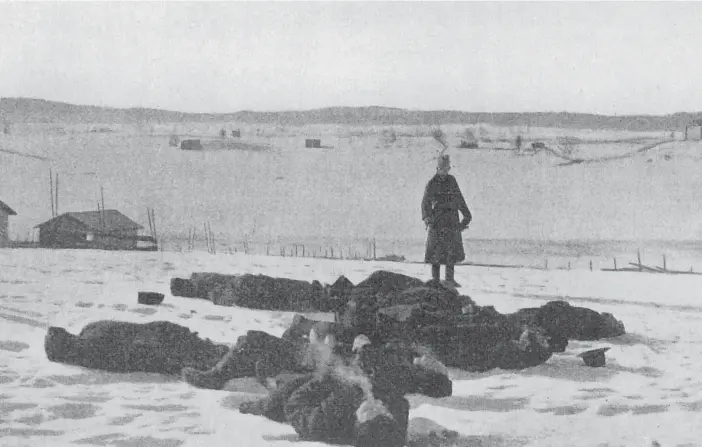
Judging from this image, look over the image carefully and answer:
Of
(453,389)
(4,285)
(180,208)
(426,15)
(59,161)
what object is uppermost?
(426,15)

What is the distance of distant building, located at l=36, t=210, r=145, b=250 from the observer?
7902mm

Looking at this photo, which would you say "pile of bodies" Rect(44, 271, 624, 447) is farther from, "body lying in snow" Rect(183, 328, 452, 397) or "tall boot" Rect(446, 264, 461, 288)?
"tall boot" Rect(446, 264, 461, 288)

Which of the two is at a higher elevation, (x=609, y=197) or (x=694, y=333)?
(x=609, y=197)

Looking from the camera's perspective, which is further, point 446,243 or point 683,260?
point 683,260

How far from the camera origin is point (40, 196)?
25.0 ft

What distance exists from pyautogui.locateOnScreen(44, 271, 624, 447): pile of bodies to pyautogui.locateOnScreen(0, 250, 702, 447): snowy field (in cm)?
10

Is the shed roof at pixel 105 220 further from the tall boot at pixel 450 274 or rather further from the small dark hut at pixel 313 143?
the tall boot at pixel 450 274

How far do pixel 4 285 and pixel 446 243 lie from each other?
12.9 ft

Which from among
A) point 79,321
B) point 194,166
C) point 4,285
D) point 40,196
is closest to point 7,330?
point 79,321

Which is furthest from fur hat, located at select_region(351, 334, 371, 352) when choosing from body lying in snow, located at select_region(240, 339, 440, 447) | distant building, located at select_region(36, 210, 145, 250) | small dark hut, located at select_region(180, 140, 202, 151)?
distant building, located at select_region(36, 210, 145, 250)

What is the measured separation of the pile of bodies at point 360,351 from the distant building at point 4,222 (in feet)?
9.73

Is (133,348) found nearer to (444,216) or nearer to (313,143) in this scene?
(444,216)

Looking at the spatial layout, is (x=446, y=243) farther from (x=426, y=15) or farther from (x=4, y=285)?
(x=4, y=285)

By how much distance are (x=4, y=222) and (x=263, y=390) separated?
171 inches
